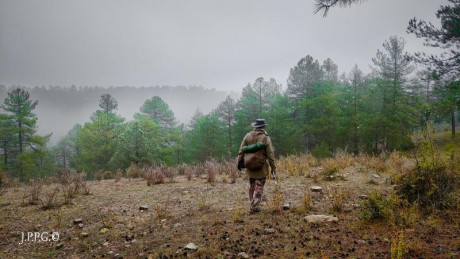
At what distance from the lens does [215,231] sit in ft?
12.9

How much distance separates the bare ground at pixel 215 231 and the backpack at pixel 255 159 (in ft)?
2.91

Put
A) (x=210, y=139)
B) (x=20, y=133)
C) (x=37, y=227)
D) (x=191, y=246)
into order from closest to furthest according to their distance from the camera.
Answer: (x=191, y=246)
(x=37, y=227)
(x=210, y=139)
(x=20, y=133)

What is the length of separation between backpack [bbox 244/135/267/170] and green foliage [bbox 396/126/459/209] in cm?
264

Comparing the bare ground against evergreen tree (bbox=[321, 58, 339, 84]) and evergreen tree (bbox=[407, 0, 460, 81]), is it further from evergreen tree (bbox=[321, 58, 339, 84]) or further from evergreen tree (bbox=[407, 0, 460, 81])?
evergreen tree (bbox=[321, 58, 339, 84])

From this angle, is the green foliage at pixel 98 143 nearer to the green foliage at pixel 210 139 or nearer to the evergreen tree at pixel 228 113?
the green foliage at pixel 210 139

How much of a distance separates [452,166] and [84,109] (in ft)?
738

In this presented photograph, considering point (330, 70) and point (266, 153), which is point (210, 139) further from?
point (330, 70)

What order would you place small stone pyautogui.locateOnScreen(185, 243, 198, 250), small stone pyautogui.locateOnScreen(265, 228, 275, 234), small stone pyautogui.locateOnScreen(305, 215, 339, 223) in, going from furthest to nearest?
small stone pyautogui.locateOnScreen(305, 215, 339, 223)
small stone pyautogui.locateOnScreen(265, 228, 275, 234)
small stone pyautogui.locateOnScreen(185, 243, 198, 250)

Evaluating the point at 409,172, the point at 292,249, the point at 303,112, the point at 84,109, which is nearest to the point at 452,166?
the point at 409,172

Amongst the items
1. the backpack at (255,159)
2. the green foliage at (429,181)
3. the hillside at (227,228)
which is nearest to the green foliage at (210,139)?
the hillside at (227,228)

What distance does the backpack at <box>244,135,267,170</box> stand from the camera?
15.8 feet

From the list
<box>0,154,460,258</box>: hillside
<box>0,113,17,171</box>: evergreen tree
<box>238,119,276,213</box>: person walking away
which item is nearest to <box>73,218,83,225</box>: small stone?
<box>0,154,460,258</box>: hillside

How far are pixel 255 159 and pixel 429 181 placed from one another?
3.13 meters

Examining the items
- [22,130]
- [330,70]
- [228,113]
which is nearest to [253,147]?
[228,113]
